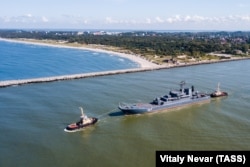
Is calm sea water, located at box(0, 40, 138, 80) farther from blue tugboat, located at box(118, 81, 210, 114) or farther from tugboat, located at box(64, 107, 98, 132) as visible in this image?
tugboat, located at box(64, 107, 98, 132)

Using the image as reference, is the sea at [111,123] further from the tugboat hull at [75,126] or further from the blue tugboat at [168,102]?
the blue tugboat at [168,102]

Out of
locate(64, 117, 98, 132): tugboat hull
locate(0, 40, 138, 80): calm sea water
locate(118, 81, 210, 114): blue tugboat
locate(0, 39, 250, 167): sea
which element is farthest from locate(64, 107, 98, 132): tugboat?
locate(0, 40, 138, 80): calm sea water

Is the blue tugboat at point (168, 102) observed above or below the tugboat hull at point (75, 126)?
above

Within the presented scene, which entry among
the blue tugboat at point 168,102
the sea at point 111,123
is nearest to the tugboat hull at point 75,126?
the sea at point 111,123

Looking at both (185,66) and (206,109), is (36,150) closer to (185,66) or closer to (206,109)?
(206,109)

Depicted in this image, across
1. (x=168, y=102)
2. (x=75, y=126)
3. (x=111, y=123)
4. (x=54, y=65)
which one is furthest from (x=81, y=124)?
(x=54, y=65)
